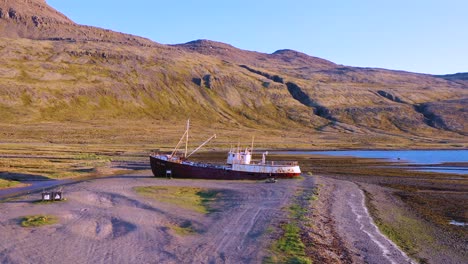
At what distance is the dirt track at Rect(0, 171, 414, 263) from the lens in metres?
21.0

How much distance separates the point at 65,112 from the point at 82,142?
6317 centimetres

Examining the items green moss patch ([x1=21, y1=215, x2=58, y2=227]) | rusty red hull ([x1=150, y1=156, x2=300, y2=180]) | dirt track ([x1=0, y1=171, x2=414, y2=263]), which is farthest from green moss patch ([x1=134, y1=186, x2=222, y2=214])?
rusty red hull ([x1=150, y1=156, x2=300, y2=180])

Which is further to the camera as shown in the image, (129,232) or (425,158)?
(425,158)

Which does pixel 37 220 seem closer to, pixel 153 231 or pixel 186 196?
pixel 153 231

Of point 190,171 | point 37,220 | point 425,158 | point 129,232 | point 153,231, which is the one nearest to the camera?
point 129,232

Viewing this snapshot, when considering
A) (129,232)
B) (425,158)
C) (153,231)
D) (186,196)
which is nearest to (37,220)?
(129,232)

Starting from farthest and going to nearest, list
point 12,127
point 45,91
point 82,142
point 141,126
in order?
point 45,91, point 141,126, point 12,127, point 82,142

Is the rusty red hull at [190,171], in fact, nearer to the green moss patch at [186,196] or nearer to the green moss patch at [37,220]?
the green moss patch at [186,196]

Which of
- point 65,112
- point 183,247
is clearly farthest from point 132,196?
point 65,112

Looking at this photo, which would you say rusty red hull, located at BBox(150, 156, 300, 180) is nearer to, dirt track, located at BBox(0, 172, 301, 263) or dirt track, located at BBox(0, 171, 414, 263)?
dirt track, located at BBox(0, 171, 414, 263)

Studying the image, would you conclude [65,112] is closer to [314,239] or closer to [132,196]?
[132,196]

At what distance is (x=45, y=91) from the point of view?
192 meters

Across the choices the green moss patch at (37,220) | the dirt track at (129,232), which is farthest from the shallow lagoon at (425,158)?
the green moss patch at (37,220)

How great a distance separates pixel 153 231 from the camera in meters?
25.9
